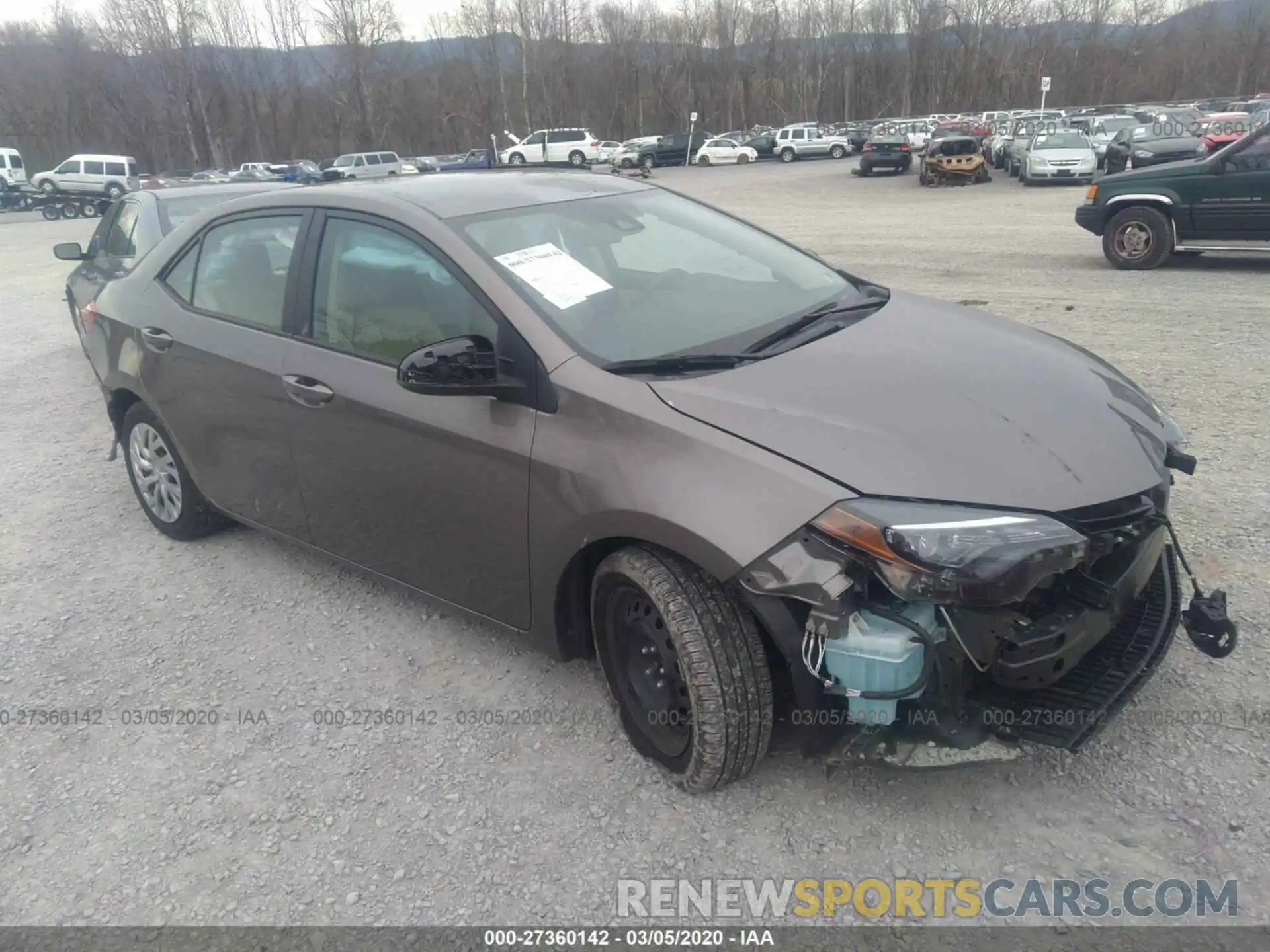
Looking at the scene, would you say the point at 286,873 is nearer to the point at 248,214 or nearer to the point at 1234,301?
the point at 248,214

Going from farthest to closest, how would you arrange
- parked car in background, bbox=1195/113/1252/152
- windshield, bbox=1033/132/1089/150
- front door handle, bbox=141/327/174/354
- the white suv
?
the white suv, parked car in background, bbox=1195/113/1252/152, windshield, bbox=1033/132/1089/150, front door handle, bbox=141/327/174/354

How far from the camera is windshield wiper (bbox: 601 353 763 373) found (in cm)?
277

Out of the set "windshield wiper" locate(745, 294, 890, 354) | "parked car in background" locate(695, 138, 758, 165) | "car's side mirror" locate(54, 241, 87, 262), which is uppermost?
"windshield wiper" locate(745, 294, 890, 354)

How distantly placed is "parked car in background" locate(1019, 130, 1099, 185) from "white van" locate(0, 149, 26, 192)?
3941 centimetres

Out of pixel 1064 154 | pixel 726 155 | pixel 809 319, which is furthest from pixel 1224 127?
pixel 809 319

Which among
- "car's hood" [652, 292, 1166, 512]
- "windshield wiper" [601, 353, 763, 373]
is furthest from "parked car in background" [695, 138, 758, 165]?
"windshield wiper" [601, 353, 763, 373]

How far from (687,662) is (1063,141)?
26.6m

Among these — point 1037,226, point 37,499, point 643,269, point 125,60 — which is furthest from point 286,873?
point 125,60

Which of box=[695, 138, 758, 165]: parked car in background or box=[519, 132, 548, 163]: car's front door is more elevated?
box=[519, 132, 548, 163]: car's front door

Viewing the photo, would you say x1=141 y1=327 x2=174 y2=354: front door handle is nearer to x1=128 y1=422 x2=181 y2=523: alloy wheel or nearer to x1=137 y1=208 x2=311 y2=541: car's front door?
x1=137 y1=208 x2=311 y2=541: car's front door

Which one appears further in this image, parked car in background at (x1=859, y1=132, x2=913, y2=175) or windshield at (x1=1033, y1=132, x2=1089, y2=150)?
parked car in background at (x1=859, y1=132, x2=913, y2=175)

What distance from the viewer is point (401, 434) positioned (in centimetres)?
316

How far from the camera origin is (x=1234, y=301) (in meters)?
8.65

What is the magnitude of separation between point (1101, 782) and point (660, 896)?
1301mm
